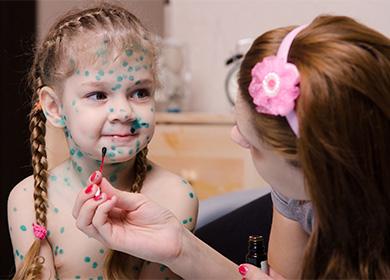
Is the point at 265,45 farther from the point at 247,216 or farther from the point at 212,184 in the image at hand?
the point at 212,184

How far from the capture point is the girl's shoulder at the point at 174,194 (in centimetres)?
132

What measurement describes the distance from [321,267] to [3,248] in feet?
6.43

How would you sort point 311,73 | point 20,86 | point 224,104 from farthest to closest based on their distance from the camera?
1. point 224,104
2. point 20,86
3. point 311,73

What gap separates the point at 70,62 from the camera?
1.25 metres

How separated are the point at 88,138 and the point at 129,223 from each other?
0.17 meters

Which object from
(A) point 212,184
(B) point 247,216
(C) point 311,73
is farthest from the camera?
(A) point 212,184

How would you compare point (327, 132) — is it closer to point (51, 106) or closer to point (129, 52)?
point (129, 52)

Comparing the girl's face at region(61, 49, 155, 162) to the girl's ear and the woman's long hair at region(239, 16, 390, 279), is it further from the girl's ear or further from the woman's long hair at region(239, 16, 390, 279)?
the woman's long hair at region(239, 16, 390, 279)

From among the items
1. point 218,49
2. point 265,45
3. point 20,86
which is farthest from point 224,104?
point 265,45

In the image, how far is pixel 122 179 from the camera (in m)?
1.35

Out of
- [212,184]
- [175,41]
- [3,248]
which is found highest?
[175,41]

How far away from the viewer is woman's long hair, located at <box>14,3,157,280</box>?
126 cm

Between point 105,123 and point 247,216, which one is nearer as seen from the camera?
point 105,123

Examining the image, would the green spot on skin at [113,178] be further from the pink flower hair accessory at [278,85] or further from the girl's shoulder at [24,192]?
the pink flower hair accessory at [278,85]
